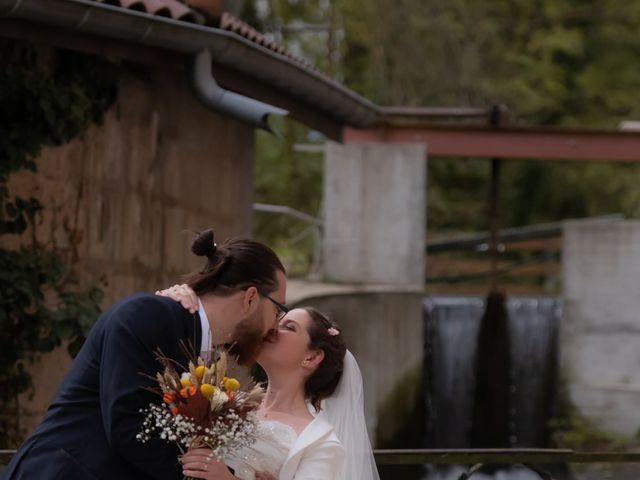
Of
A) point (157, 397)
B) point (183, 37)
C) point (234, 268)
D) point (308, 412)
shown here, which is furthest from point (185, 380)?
point (183, 37)

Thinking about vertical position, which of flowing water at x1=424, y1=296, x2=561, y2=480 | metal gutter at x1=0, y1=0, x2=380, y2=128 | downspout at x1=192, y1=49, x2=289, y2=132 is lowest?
flowing water at x1=424, y1=296, x2=561, y2=480

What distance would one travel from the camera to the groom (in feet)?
12.6

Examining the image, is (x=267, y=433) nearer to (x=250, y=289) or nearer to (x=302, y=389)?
(x=302, y=389)

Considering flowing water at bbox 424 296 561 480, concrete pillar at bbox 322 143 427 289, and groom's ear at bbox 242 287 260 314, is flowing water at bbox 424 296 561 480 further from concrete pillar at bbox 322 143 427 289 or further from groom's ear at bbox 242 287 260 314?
groom's ear at bbox 242 287 260 314

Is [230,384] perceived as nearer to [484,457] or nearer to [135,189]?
[484,457]

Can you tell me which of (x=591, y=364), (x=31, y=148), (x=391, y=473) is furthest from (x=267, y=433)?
(x=591, y=364)

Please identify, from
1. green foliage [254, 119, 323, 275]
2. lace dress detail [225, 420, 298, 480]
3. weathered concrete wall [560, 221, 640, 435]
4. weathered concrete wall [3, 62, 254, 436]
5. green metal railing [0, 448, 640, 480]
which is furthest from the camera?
green foliage [254, 119, 323, 275]

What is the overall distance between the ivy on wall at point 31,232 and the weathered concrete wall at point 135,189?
23 centimetres

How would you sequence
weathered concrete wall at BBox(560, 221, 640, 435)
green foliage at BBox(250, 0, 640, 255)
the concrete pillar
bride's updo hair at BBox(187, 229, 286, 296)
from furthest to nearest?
1. green foliage at BBox(250, 0, 640, 255)
2. the concrete pillar
3. weathered concrete wall at BBox(560, 221, 640, 435)
4. bride's updo hair at BBox(187, 229, 286, 296)

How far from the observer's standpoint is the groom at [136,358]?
384 cm

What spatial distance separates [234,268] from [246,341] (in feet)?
0.72

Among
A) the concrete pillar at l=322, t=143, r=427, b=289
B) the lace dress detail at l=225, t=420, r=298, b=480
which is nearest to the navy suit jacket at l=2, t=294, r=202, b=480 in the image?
the lace dress detail at l=225, t=420, r=298, b=480

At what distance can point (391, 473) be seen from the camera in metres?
5.64

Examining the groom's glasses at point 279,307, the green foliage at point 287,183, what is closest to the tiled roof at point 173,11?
the groom's glasses at point 279,307
